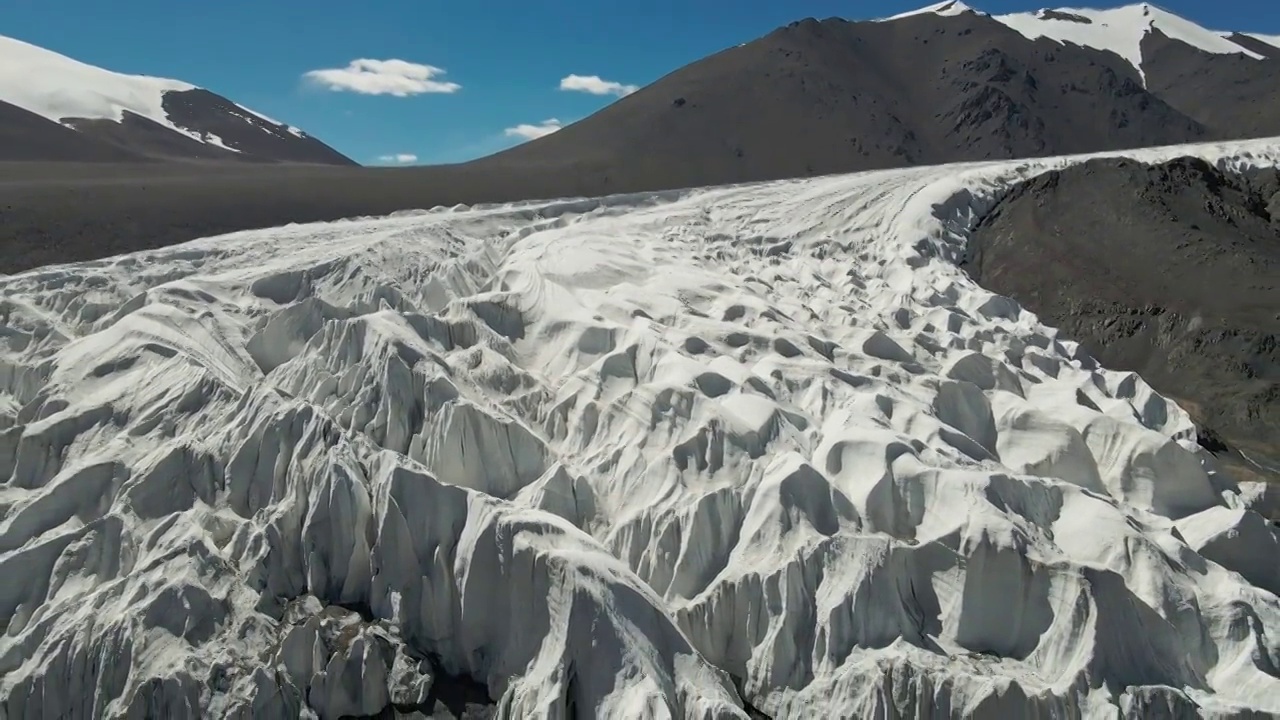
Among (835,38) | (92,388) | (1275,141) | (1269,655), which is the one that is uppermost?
(835,38)

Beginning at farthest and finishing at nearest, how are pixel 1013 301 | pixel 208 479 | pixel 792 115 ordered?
pixel 792 115 → pixel 1013 301 → pixel 208 479

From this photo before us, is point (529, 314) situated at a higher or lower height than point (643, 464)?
higher

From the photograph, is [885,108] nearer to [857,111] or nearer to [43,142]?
[857,111]

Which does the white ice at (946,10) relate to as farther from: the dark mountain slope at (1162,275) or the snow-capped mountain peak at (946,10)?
the dark mountain slope at (1162,275)

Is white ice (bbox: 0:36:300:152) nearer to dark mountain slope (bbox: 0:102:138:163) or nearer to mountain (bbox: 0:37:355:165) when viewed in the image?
mountain (bbox: 0:37:355:165)

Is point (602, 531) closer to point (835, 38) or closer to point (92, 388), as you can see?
point (92, 388)

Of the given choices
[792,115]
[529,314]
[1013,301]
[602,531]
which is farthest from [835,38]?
[602,531]
